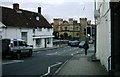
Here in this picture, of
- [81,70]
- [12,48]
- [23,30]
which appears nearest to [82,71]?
[81,70]

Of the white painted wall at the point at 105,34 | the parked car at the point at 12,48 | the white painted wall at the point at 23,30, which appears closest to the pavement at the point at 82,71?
the white painted wall at the point at 105,34

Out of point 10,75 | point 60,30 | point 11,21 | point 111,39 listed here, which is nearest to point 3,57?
point 10,75

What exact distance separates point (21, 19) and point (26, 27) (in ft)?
6.36

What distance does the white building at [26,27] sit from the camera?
47.1 m

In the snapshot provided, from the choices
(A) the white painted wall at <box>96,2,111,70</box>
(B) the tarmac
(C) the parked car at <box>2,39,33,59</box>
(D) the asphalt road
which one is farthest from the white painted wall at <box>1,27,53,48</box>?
(A) the white painted wall at <box>96,2,111,70</box>

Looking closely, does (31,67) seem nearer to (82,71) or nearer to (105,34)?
(82,71)

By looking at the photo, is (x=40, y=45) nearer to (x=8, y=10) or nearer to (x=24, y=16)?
(x=24, y=16)

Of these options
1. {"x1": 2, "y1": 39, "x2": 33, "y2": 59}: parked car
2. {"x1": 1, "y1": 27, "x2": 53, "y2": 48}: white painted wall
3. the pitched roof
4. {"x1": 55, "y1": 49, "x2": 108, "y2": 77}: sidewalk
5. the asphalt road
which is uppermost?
the pitched roof

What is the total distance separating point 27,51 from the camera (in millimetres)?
30250

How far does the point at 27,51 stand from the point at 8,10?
22593 millimetres

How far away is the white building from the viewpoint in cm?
4712

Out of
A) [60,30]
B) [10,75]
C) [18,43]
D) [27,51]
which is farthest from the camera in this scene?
[60,30]

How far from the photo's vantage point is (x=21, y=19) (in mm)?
53438
